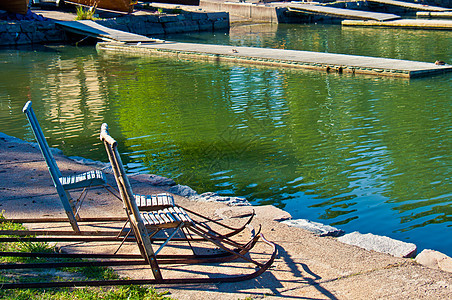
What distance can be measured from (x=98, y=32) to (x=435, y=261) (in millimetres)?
21545

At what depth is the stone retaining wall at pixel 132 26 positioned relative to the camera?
23.8m

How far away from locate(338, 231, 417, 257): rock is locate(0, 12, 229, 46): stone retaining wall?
22552mm

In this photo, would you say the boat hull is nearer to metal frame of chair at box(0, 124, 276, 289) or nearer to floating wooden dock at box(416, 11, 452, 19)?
floating wooden dock at box(416, 11, 452, 19)

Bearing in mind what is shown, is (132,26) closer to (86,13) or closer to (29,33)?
(86,13)

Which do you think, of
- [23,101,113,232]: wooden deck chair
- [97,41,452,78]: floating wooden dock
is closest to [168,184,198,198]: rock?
[23,101,113,232]: wooden deck chair

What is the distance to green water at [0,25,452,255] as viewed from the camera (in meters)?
6.50

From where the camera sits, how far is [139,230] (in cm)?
346

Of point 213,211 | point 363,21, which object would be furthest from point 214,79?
point 363,21

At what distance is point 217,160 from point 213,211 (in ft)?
8.86

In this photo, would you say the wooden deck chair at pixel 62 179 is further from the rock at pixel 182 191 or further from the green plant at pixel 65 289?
the rock at pixel 182 191

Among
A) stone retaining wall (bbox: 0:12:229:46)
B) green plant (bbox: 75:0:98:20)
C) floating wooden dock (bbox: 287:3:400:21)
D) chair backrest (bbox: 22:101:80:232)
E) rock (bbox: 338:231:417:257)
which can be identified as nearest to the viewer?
chair backrest (bbox: 22:101:80:232)

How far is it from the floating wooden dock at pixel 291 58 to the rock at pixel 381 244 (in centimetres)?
989

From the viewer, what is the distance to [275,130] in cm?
948

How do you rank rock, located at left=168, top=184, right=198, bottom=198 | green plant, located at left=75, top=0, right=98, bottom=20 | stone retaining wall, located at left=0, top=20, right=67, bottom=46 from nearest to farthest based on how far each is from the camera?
1. rock, located at left=168, top=184, right=198, bottom=198
2. stone retaining wall, located at left=0, top=20, right=67, bottom=46
3. green plant, located at left=75, top=0, right=98, bottom=20
